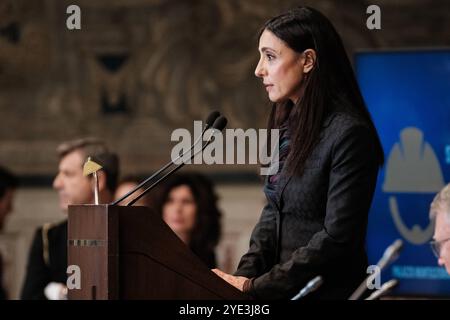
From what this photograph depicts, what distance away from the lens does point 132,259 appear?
129 inches

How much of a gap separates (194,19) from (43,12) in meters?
1.25

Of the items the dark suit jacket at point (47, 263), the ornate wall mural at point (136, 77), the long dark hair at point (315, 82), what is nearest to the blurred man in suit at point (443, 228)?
the long dark hair at point (315, 82)

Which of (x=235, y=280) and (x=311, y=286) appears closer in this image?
(x=311, y=286)

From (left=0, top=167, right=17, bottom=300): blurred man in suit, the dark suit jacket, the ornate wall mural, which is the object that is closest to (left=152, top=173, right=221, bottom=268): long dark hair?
the dark suit jacket

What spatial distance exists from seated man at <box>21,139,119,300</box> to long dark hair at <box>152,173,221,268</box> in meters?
0.62

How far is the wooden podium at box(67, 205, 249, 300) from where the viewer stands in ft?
10.6

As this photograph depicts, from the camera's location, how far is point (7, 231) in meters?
9.11

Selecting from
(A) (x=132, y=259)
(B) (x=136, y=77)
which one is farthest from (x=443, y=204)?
→ (B) (x=136, y=77)

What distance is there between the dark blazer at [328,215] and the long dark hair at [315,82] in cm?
4

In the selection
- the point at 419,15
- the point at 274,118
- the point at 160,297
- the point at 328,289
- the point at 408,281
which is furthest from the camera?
the point at 419,15

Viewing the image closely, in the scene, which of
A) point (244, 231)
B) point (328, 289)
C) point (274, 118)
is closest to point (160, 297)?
point (328, 289)

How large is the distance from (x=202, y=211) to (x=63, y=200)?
91 cm

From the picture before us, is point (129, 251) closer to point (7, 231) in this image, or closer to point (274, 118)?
point (274, 118)

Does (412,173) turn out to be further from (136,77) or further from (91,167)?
(136,77)
